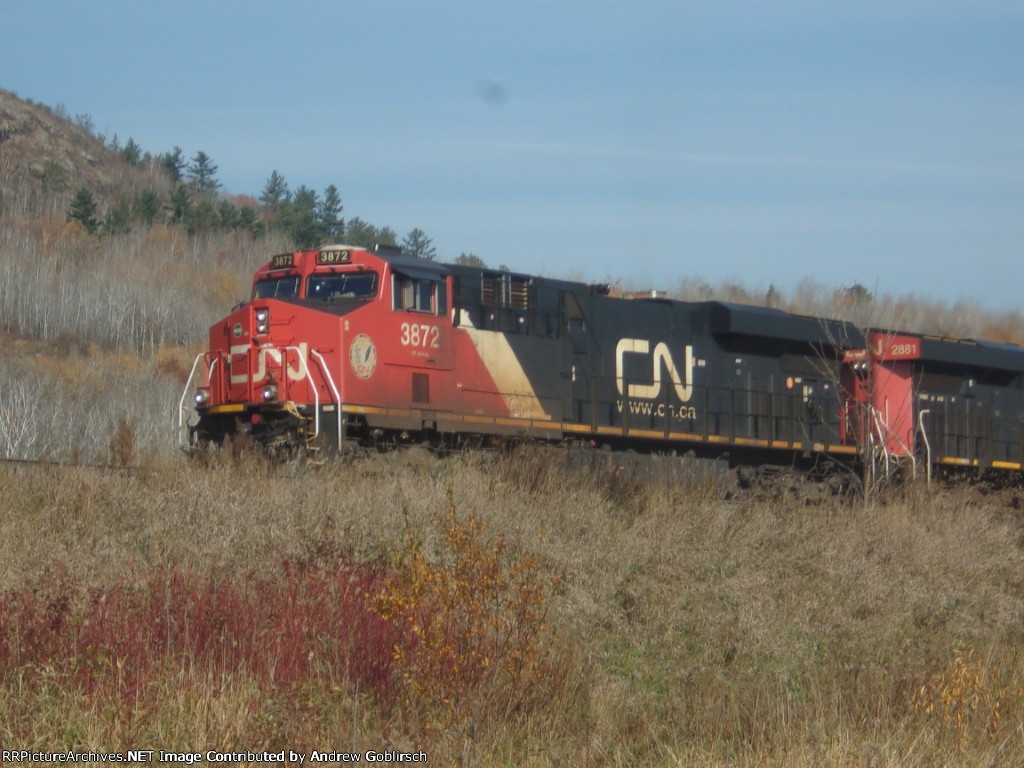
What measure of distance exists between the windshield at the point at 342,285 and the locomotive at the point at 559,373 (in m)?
0.03

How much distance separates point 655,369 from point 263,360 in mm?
6205

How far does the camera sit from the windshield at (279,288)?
15008 millimetres

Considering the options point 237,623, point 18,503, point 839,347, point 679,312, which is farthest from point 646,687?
point 839,347

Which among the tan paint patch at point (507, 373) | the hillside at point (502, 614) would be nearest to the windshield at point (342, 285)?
the tan paint patch at point (507, 373)

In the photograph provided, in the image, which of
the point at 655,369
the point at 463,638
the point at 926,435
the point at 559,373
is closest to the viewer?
the point at 463,638

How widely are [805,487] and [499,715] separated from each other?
13082mm

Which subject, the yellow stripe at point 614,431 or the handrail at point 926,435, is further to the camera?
the handrail at point 926,435

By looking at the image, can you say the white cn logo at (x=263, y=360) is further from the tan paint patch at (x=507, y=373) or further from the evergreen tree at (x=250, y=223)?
the evergreen tree at (x=250, y=223)

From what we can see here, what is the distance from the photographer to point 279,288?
49.6 ft

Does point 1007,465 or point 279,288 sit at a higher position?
point 279,288

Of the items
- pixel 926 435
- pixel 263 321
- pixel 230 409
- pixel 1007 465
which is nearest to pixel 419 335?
pixel 263 321

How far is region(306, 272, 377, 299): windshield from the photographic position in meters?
14.5

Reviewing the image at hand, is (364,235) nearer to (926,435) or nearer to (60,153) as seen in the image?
(926,435)

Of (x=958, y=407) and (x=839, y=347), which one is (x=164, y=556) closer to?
(x=839, y=347)
